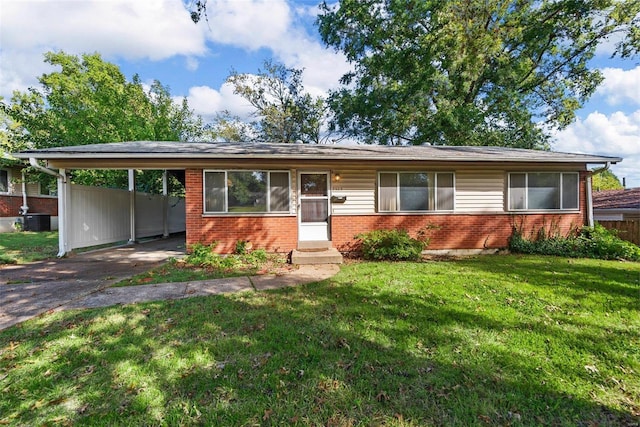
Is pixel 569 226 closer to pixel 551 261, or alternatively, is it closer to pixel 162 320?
pixel 551 261

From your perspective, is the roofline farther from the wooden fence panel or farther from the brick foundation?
the wooden fence panel

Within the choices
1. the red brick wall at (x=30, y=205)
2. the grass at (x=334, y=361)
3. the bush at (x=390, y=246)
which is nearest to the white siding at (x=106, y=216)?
the grass at (x=334, y=361)

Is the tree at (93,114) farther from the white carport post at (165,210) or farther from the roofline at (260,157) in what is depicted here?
the roofline at (260,157)

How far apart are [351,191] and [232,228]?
11.3 ft

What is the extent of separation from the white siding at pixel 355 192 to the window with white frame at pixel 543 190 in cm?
428

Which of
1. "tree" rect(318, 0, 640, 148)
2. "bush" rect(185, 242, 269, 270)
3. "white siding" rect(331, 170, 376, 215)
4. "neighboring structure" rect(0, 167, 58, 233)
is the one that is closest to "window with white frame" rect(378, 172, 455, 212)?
"white siding" rect(331, 170, 376, 215)

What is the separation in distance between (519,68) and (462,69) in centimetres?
319

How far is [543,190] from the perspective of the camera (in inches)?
361

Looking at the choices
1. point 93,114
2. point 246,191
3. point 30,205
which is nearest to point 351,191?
point 246,191

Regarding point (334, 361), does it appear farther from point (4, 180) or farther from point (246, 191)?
point (4, 180)

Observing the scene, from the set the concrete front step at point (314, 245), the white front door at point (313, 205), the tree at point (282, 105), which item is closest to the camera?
the concrete front step at point (314, 245)

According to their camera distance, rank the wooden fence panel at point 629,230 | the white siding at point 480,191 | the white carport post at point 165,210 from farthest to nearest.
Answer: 1. the white carport post at point 165,210
2. the wooden fence panel at point 629,230
3. the white siding at point 480,191

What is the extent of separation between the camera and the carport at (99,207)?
7762 mm

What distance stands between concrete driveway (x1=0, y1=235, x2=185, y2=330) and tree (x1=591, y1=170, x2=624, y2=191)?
4541cm
